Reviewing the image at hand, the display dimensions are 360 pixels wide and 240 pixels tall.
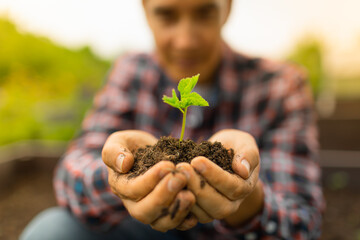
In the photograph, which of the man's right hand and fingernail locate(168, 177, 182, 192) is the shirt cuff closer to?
the man's right hand

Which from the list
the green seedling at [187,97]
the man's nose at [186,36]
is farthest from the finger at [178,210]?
the man's nose at [186,36]

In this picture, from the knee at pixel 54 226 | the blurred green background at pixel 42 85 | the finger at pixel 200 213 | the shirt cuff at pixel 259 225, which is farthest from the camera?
the blurred green background at pixel 42 85

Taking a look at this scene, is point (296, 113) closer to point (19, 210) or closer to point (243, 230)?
point (243, 230)

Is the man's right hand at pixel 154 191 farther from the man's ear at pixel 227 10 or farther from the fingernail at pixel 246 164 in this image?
the man's ear at pixel 227 10

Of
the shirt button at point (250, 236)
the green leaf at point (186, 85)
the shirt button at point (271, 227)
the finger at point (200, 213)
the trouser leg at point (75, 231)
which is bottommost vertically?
the trouser leg at point (75, 231)

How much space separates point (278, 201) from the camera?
188cm

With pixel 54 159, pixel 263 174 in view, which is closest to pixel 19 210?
pixel 54 159

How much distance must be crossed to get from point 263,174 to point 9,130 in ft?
17.4

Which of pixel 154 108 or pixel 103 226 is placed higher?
pixel 154 108

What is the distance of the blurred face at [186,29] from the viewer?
2.04 meters

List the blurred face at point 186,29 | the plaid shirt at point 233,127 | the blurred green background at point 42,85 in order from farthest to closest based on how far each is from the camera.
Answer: the blurred green background at point 42,85
the blurred face at point 186,29
the plaid shirt at point 233,127

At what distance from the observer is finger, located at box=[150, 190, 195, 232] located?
3.72 ft

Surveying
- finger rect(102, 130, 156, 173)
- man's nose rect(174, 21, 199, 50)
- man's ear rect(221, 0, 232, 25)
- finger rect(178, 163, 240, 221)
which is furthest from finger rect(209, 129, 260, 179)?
man's ear rect(221, 0, 232, 25)

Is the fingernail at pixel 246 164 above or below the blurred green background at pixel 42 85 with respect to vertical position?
above
